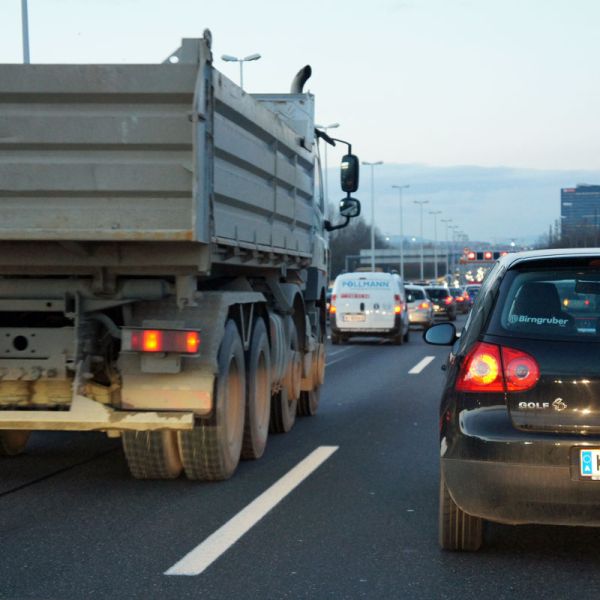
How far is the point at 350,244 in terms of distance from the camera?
477 feet

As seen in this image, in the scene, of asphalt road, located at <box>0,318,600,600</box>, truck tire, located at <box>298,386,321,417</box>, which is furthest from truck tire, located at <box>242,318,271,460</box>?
truck tire, located at <box>298,386,321,417</box>

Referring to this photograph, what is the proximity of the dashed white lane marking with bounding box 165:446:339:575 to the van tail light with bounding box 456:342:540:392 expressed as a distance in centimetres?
149

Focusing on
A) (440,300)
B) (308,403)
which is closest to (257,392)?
(308,403)

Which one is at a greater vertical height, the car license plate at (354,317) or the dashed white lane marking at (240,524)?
the car license plate at (354,317)

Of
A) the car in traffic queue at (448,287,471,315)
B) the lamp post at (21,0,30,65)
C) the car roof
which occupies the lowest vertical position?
the car in traffic queue at (448,287,471,315)

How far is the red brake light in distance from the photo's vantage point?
17.6 feet

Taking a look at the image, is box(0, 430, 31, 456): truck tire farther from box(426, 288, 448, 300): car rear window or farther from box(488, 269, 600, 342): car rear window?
box(426, 288, 448, 300): car rear window

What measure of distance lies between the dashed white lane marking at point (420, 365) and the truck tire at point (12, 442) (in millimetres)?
11296

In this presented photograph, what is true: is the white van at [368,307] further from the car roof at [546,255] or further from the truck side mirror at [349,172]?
the car roof at [546,255]

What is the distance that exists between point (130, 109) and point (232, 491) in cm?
253

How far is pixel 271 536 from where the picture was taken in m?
6.30

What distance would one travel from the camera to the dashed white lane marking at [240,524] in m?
5.67

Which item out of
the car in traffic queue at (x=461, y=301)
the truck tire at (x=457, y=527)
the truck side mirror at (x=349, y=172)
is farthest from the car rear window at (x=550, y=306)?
the car in traffic queue at (x=461, y=301)

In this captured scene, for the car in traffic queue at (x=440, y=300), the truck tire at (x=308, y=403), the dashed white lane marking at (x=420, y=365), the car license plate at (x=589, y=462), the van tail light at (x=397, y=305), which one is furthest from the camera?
the car in traffic queue at (x=440, y=300)
